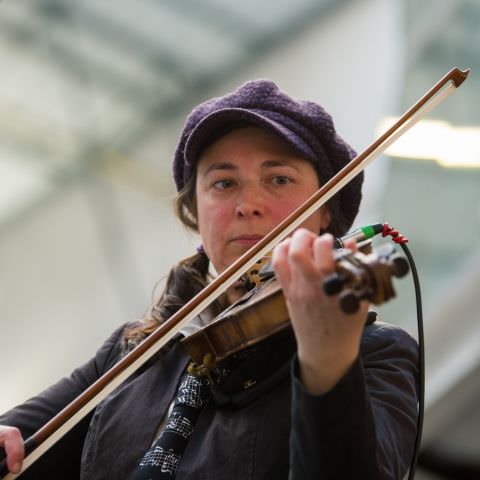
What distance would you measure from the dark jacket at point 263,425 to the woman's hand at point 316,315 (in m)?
0.01

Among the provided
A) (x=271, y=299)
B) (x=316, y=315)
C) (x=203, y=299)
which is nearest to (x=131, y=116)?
(x=203, y=299)

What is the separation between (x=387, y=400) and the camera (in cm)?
101

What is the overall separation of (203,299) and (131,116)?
5109mm

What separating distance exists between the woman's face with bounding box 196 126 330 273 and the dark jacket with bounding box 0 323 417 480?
17cm

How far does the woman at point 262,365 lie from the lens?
853 mm

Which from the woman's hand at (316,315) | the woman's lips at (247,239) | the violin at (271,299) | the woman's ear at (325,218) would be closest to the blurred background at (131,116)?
Answer: the woman's ear at (325,218)

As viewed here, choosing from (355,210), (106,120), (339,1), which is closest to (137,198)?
(106,120)

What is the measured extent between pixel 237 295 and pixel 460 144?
11.0ft

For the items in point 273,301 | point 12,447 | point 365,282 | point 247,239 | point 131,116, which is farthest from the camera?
point 131,116

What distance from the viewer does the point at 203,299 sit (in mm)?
1086

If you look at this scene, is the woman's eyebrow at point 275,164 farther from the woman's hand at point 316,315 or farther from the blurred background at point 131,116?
the blurred background at point 131,116

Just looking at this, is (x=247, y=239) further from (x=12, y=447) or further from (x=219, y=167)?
(x=12, y=447)

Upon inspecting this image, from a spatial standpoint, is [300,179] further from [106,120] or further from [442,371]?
[106,120]

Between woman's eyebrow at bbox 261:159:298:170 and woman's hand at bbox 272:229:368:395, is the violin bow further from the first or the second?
woman's hand at bbox 272:229:368:395
